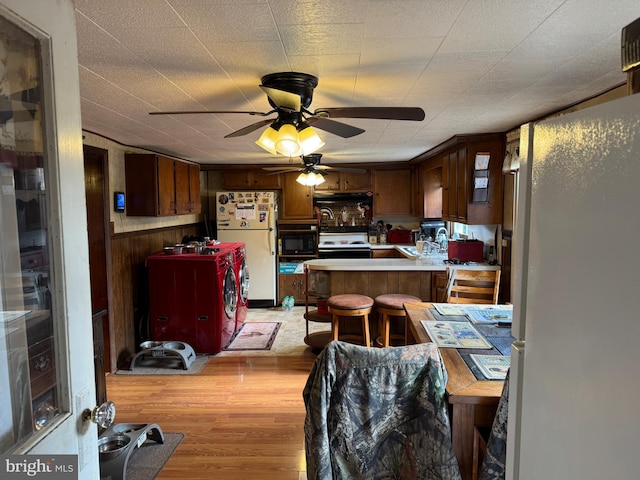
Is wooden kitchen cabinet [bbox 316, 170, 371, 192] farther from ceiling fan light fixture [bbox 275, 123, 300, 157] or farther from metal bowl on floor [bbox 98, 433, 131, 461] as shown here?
metal bowl on floor [bbox 98, 433, 131, 461]

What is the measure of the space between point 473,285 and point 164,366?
306 centimetres

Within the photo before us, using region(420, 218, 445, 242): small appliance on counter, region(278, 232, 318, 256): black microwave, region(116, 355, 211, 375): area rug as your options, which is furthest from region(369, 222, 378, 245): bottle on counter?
region(116, 355, 211, 375): area rug

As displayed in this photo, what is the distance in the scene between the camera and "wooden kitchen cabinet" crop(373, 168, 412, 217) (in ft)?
20.1

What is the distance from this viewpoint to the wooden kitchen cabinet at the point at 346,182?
20.5ft

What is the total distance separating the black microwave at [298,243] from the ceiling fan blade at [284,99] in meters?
4.23

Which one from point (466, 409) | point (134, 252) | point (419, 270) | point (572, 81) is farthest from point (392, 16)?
point (134, 252)

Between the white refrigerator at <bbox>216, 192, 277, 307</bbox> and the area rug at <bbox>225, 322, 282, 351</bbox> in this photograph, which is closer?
the area rug at <bbox>225, 322, 282, 351</bbox>

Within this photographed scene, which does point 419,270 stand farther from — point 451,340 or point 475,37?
point 475,37

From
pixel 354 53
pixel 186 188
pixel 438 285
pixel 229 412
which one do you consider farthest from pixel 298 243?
pixel 354 53

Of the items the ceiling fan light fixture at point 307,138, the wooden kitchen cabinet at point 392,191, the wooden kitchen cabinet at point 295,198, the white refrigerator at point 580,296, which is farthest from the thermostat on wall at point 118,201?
the white refrigerator at point 580,296

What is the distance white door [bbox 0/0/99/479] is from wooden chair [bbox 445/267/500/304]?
9.48 feet

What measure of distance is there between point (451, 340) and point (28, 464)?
176cm

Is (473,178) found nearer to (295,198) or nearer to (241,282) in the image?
(241,282)

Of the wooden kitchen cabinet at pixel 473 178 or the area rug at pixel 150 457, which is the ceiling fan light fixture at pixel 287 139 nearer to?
the area rug at pixel 150 457
